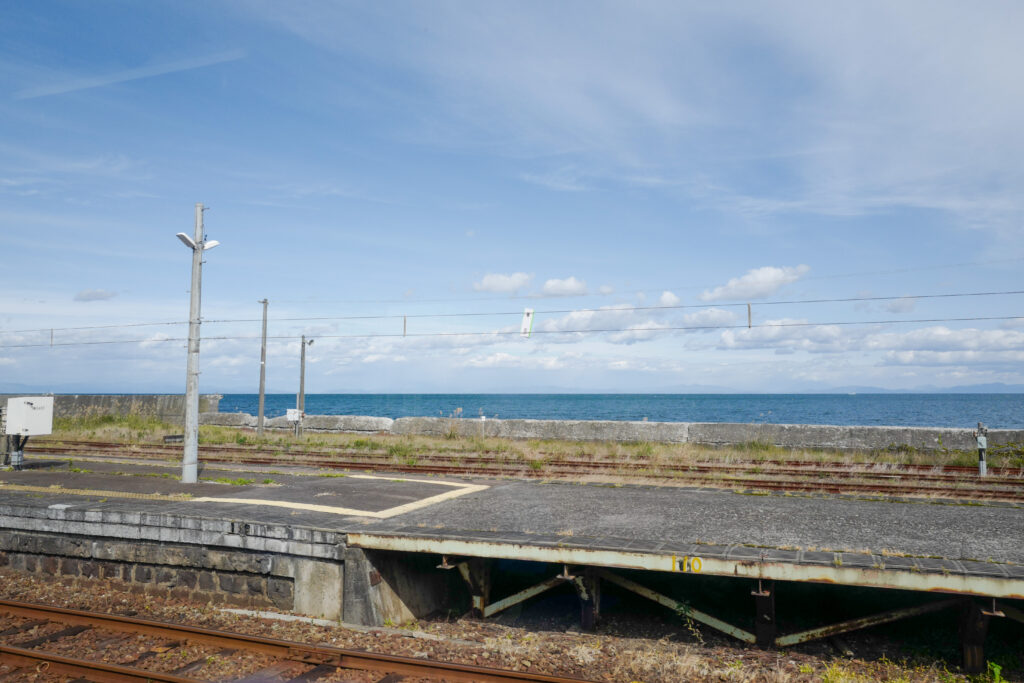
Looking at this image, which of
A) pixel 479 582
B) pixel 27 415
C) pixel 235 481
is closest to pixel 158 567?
pixel 235 481

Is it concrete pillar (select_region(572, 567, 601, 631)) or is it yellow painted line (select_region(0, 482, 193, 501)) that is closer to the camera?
concrete pillar (select_region(572, 567, 601, 631))

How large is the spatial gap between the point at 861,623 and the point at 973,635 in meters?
1.03

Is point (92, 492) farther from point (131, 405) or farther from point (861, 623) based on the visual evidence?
point (131, 405)

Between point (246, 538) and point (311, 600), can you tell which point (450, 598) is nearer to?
point (311, 600)

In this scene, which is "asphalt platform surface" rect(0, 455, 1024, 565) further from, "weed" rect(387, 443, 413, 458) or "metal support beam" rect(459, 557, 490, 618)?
"weed" rect(387, 443, 413, 458)

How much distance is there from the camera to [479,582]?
9.37 m

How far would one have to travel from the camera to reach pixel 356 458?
20484mm

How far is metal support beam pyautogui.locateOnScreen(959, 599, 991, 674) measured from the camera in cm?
715

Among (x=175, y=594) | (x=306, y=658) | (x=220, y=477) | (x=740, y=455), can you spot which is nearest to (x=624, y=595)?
(x=306, y=658)

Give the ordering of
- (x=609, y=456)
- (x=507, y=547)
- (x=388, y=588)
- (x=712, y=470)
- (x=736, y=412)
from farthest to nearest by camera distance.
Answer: (x=736, y=412) → (x=609, y=456) → (x=712, y=470) → (x=388, y=588) → (x=507, y=547)

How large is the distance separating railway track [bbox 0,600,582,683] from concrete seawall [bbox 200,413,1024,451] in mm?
17649

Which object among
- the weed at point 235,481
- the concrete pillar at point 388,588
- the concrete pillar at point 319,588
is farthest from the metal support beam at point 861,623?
the weed at point 235,481

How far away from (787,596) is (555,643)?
3.76 metres

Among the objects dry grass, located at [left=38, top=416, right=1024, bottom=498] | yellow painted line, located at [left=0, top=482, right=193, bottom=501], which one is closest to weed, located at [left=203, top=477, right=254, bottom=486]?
yellow painted line, located at [left=0, top=482, right=193, bottom=501]
